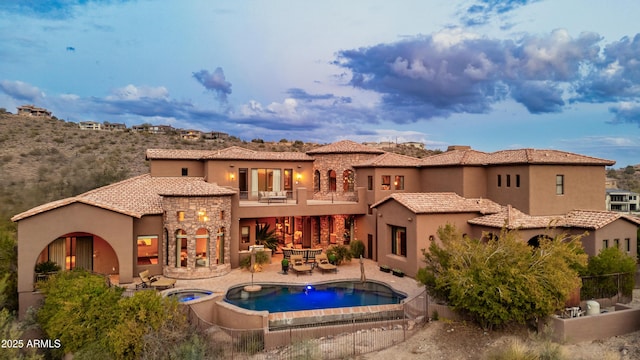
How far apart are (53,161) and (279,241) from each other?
31.8 meters

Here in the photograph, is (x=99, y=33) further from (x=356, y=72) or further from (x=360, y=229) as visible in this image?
(x=360, y=229)

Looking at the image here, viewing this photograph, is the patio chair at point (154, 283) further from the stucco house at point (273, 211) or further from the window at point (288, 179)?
the window at point (288, 179)

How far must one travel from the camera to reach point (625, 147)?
57312mm

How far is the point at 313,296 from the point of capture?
17.5 metres

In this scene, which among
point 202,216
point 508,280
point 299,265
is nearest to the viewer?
point 508,280

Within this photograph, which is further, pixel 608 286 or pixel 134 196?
pixel 134 196

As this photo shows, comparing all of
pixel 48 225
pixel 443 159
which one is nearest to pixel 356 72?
pixel 443 159

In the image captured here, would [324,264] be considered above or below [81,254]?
below

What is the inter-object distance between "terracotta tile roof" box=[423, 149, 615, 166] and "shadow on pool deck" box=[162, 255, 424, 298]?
8333 millimetres

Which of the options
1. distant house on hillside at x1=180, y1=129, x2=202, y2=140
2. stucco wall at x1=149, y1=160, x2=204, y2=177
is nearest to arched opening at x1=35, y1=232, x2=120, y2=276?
stucco wall at x1=149, y1=160, x2=204, y2=177

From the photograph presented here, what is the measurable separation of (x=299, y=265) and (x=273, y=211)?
4388mm

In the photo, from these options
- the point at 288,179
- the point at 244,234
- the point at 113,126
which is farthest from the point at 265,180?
the point at 113,126

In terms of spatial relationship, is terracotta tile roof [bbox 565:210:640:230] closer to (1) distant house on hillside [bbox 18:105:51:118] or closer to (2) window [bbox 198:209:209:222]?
(2) window [bbox 198:209:209:222]

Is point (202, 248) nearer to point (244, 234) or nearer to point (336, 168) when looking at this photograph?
point (244, 234)
